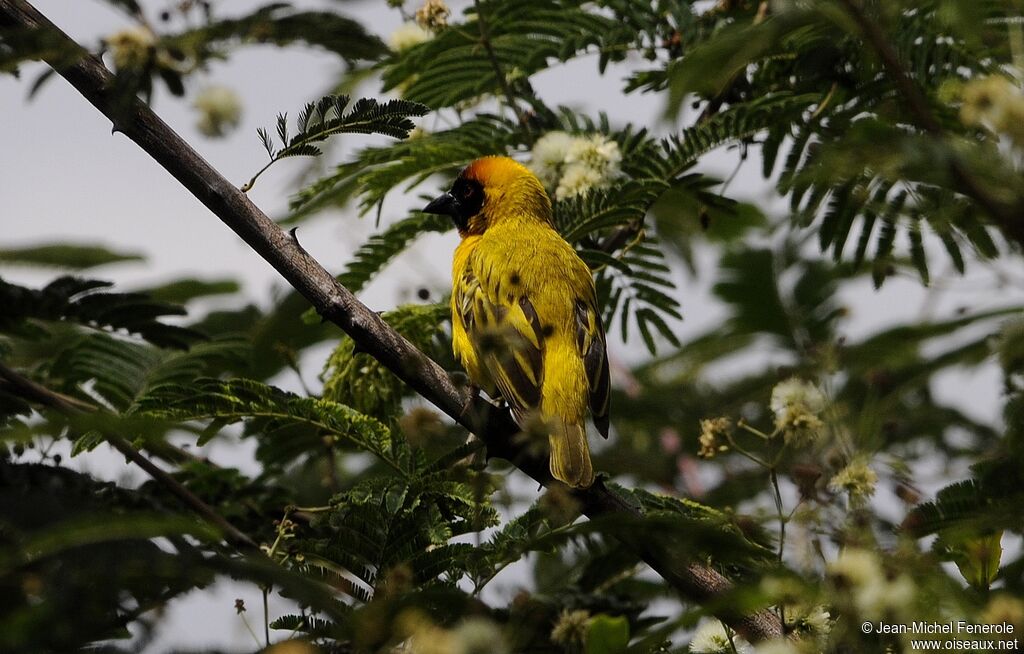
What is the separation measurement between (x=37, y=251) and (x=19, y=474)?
11.4 feet

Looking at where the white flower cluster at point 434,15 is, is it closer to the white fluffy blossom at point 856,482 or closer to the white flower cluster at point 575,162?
the white flower cluster at point 575,162

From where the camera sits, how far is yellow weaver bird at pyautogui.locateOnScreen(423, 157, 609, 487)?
14.0 ft

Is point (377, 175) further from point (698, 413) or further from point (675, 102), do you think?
point (675, 102)

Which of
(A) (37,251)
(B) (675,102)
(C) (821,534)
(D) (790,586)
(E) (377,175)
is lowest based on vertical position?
(D) (790,586)

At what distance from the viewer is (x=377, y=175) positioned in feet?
14.5

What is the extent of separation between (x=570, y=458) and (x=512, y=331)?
0.57 metres

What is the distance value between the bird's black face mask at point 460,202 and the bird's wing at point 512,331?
312 millimetres

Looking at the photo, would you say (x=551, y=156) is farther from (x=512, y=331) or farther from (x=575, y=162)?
(x=512, y=331)

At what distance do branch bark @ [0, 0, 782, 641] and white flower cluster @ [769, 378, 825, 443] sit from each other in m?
0.55

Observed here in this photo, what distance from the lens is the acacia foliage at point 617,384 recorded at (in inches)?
70.2

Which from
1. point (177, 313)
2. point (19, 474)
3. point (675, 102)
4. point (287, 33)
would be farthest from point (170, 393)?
point (675, 102)

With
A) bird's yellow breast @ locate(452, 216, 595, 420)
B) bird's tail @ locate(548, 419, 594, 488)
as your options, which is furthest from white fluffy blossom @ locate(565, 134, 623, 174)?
bird's tail @ locate(548, 419, 594, 488)

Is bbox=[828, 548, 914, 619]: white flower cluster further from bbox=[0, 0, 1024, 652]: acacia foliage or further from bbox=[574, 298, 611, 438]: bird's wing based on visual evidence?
bbox=[574, 298, 611, 438]: bird's wing

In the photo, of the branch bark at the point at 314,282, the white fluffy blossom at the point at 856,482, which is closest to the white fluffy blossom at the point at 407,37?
the branch bark at the point at 314,282
